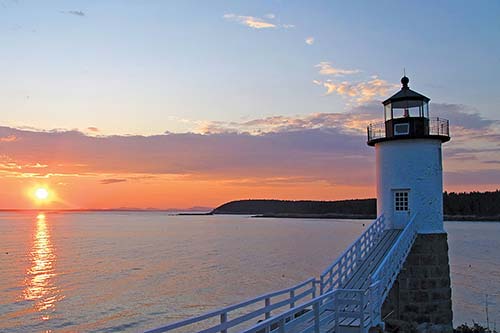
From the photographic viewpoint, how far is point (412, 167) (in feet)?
54.3

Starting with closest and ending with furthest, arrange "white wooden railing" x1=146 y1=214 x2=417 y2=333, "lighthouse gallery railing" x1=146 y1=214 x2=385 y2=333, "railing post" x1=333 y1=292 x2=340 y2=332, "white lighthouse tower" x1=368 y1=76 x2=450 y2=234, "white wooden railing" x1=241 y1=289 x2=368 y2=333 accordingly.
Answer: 1. "lighthouse gallery railing" x1=146 y1=214 x2=385 y2=333
2. "white wooden railing" x1=146 y1=214 x2=417 y2=333
3. "white wooden railing" x1=241 y1=289 x2=368 y2=333
4. "railing post" x1=333 y1=292 x2=340 y2=332
5. "white lighthouse tower" x1=368 y1=76 x2=450 y2=234

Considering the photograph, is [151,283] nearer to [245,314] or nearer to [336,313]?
[245,314]

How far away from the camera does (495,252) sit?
49188 millimetres

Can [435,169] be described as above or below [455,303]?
above

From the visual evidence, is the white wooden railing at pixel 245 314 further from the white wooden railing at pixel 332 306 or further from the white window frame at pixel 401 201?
the white window frame at pixel 401 201

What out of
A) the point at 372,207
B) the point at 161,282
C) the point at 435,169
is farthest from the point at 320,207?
the point at 435,169

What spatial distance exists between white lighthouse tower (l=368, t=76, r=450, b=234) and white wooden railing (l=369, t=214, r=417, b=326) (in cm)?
56

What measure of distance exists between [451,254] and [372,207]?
103 metres

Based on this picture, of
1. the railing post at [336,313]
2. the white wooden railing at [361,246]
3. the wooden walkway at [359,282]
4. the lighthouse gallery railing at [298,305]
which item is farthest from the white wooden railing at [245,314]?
the white wooden railing at [361,246]

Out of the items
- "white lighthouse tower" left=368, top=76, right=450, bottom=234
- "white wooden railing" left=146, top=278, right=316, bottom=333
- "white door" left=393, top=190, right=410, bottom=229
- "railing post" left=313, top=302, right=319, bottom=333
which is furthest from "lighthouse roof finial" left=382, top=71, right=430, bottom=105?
"railing post" left=313, top=302, right=319, bottom=333

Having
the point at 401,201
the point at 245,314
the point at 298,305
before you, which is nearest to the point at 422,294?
the point at 401,201

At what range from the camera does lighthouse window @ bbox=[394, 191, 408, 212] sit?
16.7 meters

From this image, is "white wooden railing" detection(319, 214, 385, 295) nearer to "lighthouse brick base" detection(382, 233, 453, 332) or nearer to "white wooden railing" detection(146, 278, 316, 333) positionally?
"lighthouse brick base" detection(382, 233, 453, 332)

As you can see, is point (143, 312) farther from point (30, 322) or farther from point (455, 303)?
point (455, 303)
